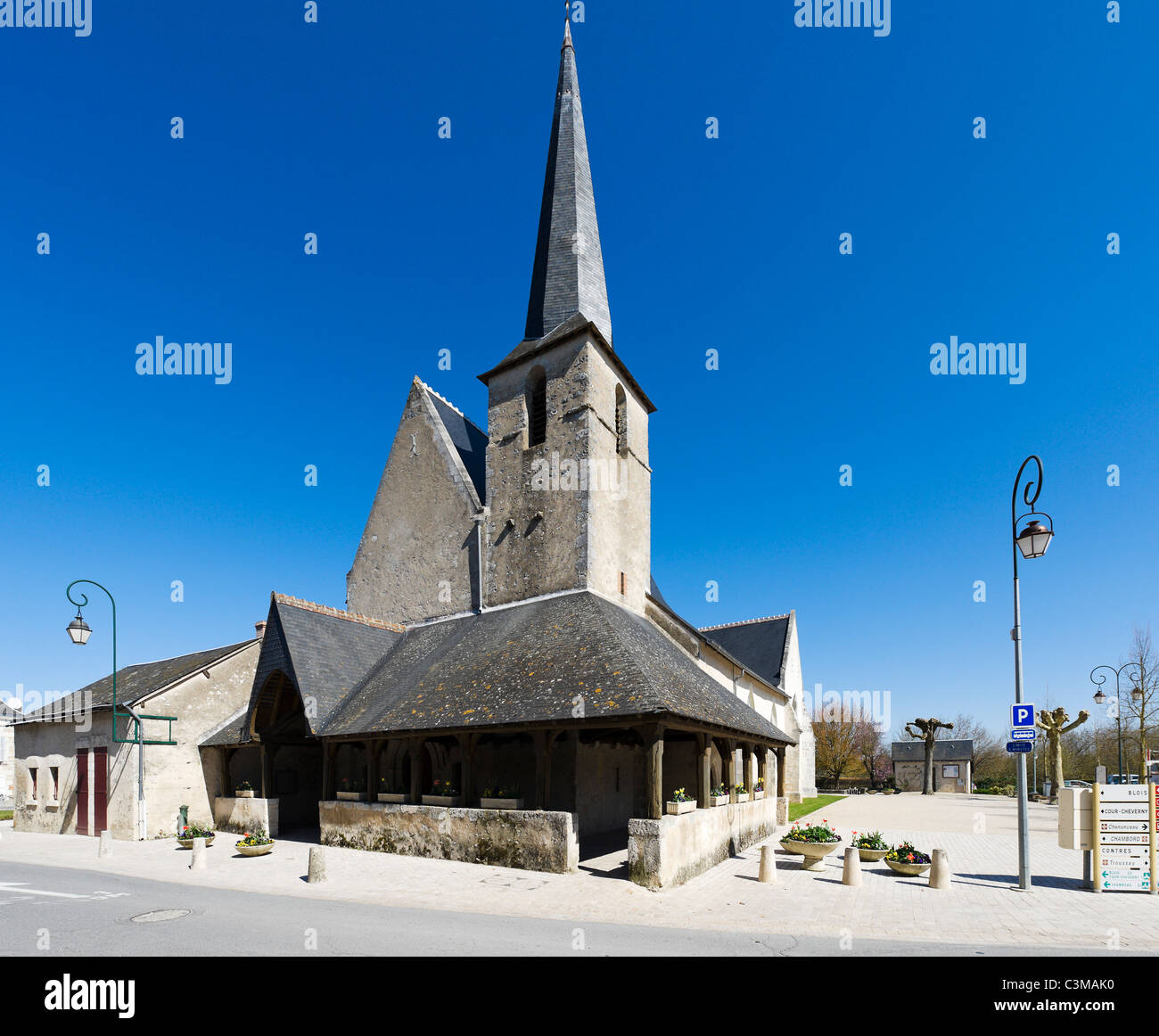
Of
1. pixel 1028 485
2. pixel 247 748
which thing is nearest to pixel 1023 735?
pixel 1028 485

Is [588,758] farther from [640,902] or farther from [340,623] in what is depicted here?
[340,623]

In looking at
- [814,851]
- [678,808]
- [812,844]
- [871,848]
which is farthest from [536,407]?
[871,848]

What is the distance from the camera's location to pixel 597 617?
50.2 ft

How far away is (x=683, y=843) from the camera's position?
11.6 m

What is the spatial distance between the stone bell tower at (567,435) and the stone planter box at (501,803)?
5933mm

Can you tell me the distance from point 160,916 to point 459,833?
17.3 ft

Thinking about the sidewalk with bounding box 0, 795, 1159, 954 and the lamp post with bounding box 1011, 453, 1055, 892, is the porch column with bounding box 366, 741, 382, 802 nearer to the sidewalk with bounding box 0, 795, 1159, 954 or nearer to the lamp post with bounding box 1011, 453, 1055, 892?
the sidewalk with bounding box 0, 795, 1159, 954

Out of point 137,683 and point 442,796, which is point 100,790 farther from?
point 442,796

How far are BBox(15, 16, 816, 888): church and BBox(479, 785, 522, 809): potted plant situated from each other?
0.14ft

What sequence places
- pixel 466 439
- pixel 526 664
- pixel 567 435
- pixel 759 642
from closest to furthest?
pixel 526 664, pixel 567 435, pixel 466 439, pixel 759 642

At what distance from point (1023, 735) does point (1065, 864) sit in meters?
5.62

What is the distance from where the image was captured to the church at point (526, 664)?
12.6 meters

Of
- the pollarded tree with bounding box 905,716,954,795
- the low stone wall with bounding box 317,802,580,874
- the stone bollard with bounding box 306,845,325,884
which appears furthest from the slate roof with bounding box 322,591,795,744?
the pollarded tree with bounding box 905,716,954,795

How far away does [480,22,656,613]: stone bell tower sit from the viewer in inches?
714
